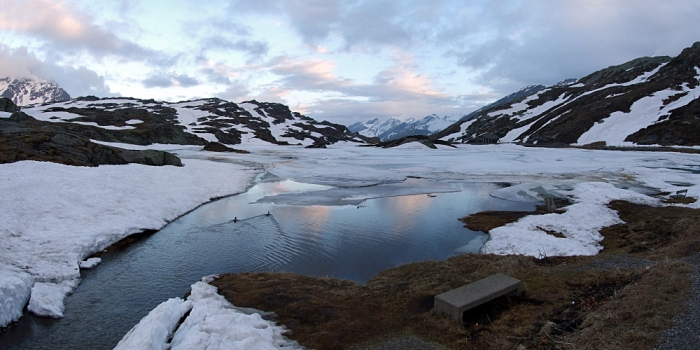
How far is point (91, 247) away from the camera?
53.3ft

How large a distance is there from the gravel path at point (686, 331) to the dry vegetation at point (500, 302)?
154 mm

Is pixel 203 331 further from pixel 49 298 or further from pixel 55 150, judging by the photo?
pixel 55 150

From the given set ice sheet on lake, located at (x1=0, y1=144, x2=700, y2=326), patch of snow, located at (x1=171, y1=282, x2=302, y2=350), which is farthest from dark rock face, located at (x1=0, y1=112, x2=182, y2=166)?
patch of snow, located at (x1=171, y1=282, x2=302, y2=350)

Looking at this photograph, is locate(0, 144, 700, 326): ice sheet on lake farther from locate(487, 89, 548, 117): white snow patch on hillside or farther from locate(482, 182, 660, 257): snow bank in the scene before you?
locate(487, 89, 548, 117): white snow patch on hillside

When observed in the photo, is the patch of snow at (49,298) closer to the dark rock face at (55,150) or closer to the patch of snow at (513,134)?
the dark rock face at (55,150)

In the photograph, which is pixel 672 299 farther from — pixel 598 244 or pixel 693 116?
pixel 693 116

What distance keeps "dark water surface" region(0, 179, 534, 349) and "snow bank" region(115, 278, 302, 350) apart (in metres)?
1.53

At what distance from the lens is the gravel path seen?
6389 mm

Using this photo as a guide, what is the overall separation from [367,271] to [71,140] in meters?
32.3

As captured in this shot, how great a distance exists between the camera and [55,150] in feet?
101

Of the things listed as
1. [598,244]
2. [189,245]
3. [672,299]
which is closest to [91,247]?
[189,245]

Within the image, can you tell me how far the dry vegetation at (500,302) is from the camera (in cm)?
791

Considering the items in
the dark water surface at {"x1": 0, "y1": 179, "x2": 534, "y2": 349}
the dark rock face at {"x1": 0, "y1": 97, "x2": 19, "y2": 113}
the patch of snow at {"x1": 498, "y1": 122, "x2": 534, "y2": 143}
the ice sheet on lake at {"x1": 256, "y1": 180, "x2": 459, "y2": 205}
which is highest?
the dark rock face at {"x1": 0, "y1": 97, "x2": 19, "y2": 113}

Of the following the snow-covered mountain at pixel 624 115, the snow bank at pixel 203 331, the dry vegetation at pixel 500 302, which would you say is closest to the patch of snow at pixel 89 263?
the dry vegetation at pixel 500 302
